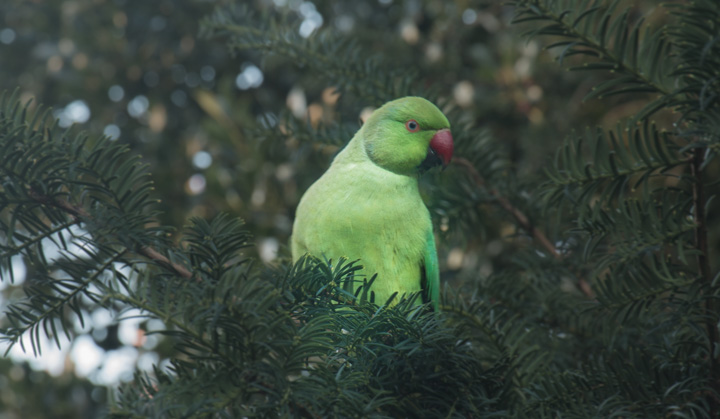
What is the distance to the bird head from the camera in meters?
1.89

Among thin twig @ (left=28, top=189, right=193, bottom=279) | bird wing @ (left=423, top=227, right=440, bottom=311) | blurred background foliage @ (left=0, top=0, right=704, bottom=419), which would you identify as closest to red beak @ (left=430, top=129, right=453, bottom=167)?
bird wing @ (left=423, top=227, right=440, bottom=311)

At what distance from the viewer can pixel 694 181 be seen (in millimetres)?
1104

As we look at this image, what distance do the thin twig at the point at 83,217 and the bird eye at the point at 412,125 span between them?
1.09 m

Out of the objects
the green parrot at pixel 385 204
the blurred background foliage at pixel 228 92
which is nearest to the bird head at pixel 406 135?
the green parrot at pixel 385 204

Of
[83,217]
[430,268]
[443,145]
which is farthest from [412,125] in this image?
[83,217]

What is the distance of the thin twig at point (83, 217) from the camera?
1.03 m

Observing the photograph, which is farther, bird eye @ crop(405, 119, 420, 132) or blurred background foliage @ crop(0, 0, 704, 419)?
blurred background foliage @ crop(0, 0, 704, 419)

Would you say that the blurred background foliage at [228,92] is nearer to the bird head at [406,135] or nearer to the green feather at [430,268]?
the bird head at [406,135]

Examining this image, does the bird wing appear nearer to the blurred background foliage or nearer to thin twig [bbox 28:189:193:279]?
the blurred background foliage

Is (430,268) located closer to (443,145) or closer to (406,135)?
(443,145)

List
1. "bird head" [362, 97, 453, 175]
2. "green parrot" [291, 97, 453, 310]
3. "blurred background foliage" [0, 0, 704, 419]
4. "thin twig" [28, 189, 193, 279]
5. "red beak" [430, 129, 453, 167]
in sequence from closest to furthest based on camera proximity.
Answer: "thin twig" [28, 189, 193, 279] → "green parrot" [291, 97, 453, 310] → "red beak" [430, 129, 453, 167] → "bird head" [362, 97, 453, 175] → "blurred background foliage" [0, 0, 704, 419]

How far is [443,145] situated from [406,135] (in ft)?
0.70

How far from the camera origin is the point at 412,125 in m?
1.96

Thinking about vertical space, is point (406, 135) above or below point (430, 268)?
above
